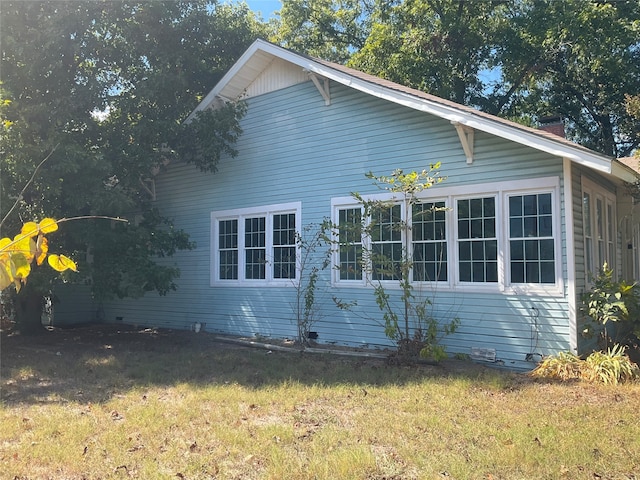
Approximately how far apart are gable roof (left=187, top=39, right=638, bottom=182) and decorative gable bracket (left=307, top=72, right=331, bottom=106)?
0.10 m

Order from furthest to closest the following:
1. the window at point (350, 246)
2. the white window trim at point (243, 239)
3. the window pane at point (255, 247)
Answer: the window pane at point (255, 247) → the white window trim at point (243, 239) → the window at point (350, 246)

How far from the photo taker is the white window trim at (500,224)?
7.85 meters

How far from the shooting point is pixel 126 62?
11156 mm

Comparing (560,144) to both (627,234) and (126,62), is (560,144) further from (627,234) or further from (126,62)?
(126,62)

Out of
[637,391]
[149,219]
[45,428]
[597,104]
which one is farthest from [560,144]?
[597,104]

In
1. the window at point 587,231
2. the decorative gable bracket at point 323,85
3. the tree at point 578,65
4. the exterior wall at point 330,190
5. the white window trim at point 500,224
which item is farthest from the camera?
the tree at point 578,65

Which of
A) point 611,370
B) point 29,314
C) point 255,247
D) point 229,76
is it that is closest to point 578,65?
point 229,76

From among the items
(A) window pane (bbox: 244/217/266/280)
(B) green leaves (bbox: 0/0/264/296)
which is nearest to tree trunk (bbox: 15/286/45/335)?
(B) green leaves (bbox: 0/0/264/296)

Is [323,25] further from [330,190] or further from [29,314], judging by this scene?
[29,314]

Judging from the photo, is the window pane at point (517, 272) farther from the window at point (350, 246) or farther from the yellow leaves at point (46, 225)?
the yellow leaves at point (46, 225)

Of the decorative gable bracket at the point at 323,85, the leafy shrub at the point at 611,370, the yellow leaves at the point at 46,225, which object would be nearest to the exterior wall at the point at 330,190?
the decorative gable bracket at the point at 323,85

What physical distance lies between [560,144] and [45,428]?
7.23m

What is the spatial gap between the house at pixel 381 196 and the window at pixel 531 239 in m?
0.02

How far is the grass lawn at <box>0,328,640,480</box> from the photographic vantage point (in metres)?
4.22
